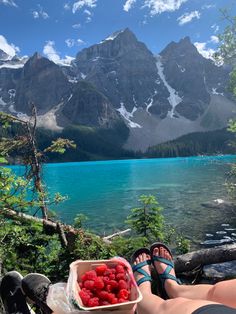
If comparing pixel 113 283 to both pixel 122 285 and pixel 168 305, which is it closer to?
pixel 122 285

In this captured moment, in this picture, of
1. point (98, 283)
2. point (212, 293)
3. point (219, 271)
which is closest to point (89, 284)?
point (98, 283)

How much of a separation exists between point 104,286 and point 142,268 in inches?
130

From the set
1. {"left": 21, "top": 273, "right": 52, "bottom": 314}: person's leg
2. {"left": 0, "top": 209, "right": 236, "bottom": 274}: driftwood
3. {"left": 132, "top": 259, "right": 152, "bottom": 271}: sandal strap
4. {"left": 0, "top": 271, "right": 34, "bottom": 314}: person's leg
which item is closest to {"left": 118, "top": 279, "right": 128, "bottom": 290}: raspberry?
{"left": 21, "top": 273, "right": 52, "bottom": 314}: person's leg

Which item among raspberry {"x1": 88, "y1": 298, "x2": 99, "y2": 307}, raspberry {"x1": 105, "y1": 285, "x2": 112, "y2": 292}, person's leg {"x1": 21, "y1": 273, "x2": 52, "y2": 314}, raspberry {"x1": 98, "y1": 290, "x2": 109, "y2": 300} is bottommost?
person's leg {"x1": 21, "y1": 273, "x2": 52, "y2": 314}

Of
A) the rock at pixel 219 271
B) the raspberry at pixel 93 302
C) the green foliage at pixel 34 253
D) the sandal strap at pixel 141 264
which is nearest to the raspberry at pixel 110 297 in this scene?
the raspberry at pixel 93 302

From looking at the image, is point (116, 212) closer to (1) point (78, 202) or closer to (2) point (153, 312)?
(1) point (78, 202)

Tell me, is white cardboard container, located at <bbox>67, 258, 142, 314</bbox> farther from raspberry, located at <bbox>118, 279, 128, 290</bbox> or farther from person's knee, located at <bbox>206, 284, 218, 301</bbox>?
person's knee, located at <bbox>206, 284, 218, 301</bbox>

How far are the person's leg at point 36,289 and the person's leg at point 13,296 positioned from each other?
0.16 m

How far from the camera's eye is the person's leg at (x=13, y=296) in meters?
4.73

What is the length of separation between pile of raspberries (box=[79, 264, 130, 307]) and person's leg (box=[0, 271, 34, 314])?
2.04 m

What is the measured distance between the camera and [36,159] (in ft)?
37.5

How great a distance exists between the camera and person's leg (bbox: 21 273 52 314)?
4320 millimetres

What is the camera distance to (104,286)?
9.93 feet

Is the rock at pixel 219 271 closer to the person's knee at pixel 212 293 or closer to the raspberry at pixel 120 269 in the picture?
the person's knee at pixel 212 293
